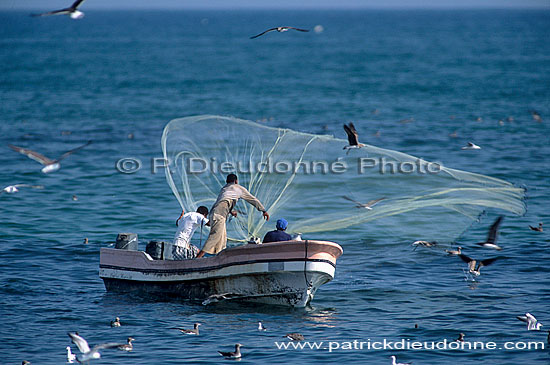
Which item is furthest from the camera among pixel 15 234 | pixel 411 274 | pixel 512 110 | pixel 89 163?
pixel 512 110

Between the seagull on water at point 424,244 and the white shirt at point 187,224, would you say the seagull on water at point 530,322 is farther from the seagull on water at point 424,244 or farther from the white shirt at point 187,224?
the white shirt at point 187,224

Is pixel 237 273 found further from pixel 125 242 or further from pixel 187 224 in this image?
pixel 125 242

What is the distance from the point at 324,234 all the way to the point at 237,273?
6.36 m

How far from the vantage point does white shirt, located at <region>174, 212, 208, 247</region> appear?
46.9ft

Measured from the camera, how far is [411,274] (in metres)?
16.3

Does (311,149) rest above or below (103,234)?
above

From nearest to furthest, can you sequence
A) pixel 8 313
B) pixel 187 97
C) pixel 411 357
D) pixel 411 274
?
1. pixel 411 357
2. pixel 8 313
3. pixel 411 274
4. pixel 187 97

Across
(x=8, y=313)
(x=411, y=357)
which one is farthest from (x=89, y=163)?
(x=411, y=357)

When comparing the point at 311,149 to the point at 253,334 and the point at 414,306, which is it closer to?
the point at 414,306

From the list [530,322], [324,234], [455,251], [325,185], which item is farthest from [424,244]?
[325,185]

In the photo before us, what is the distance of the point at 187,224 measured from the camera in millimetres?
14320

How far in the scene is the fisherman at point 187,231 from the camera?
46.9ft

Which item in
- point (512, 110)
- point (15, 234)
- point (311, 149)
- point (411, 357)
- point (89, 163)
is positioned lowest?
point (411, 357)

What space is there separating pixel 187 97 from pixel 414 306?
39453mm
